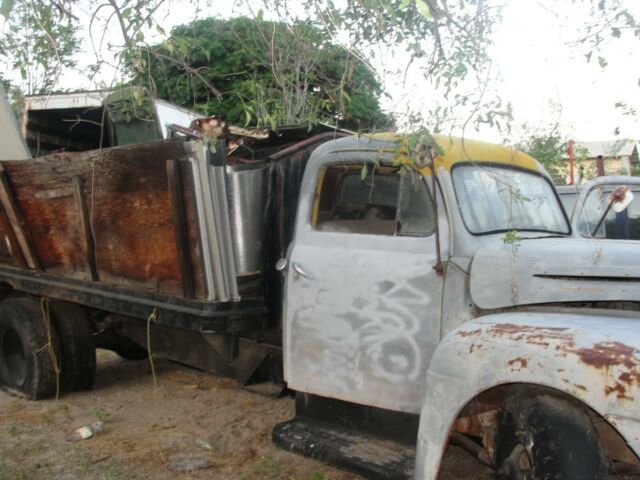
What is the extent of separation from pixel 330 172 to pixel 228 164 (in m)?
0.62

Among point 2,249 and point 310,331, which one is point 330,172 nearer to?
point 310,331

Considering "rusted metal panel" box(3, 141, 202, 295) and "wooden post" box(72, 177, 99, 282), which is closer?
"rusted metal panel" box(3, 141, 202, 295)

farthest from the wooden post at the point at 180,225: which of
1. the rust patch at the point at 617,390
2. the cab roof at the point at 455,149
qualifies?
the rust patch at the point at 617,390

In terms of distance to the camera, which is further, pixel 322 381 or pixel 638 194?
pixel 638 194

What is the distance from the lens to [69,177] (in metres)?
4.53

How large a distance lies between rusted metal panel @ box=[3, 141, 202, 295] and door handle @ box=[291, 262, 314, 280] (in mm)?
569

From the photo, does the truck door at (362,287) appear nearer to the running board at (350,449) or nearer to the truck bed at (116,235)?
the running board at (350,449)

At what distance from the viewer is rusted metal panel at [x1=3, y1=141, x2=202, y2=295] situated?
13.0ft

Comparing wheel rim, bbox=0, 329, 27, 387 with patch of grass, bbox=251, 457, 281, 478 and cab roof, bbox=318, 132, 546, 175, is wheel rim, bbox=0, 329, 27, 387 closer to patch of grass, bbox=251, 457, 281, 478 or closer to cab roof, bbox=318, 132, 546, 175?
patch of grass, bbox=251, 457, 281, 478

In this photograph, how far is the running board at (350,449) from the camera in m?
3.19

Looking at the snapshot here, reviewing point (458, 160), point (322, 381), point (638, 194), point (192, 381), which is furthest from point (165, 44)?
point (638, 194)

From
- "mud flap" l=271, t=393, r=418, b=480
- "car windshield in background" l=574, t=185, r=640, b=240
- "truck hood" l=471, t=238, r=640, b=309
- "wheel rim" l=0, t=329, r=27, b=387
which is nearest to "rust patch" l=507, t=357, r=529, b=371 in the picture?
"truck hood" l=471, t=238, r=640, b=309

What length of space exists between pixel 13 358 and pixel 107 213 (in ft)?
6.45

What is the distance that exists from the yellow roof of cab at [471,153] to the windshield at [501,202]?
0.16 ft
